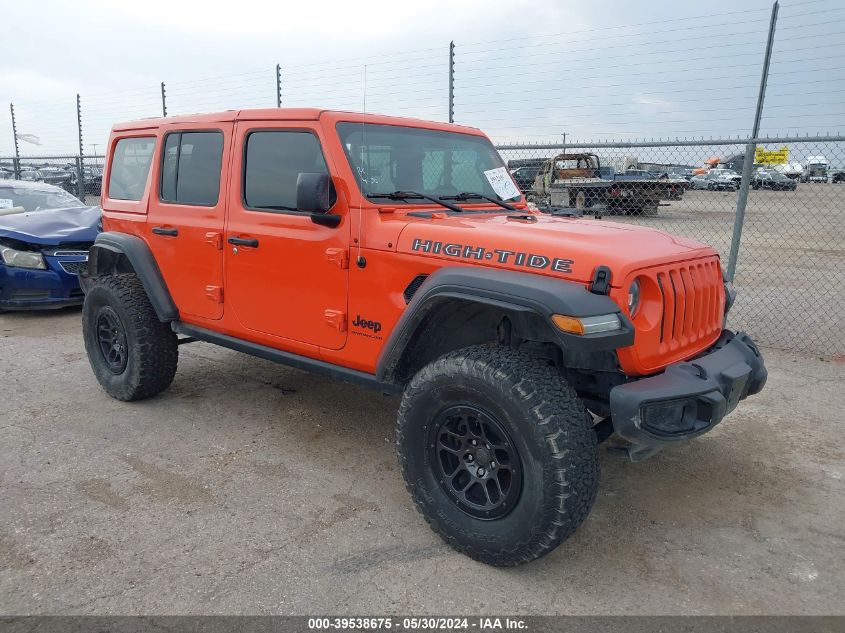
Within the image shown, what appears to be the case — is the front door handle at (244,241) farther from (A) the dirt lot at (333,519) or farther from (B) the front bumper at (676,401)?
(B) the front bumper at (676,401)

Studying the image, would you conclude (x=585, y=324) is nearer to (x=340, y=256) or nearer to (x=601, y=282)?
(x=601, y=282)

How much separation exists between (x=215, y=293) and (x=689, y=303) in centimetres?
265

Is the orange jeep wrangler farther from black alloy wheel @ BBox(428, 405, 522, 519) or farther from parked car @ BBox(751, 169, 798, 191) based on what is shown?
parked car @ BBox(751, 169, 798, 191)

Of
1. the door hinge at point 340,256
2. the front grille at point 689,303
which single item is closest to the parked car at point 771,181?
the front grille at point 689,303

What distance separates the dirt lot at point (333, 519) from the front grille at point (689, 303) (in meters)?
0.92

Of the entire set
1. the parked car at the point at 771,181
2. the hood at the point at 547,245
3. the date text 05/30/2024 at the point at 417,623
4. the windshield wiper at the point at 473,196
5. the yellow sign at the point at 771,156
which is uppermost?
the yellow sign at the point at 771,156

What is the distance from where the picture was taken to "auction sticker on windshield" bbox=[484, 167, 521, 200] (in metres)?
4.00

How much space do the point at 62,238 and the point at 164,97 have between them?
16.7ft

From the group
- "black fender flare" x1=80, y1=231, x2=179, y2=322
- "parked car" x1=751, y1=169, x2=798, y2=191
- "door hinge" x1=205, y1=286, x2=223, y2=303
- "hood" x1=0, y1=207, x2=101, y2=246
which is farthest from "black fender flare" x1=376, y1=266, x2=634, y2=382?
"hood" x1=0, y1=207, x2=101, y2=246

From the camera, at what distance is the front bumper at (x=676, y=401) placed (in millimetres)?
2471

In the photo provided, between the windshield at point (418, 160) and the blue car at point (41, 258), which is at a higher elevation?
the windshield at point (418, 160)

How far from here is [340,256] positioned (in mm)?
3240

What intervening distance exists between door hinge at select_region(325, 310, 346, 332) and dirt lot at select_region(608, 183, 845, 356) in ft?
15.2

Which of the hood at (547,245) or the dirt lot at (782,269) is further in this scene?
the dirt lot at (782,269)
